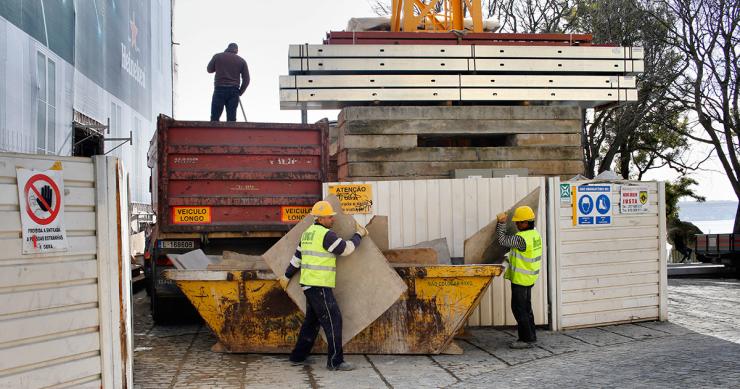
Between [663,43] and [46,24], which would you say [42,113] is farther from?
[663,43]

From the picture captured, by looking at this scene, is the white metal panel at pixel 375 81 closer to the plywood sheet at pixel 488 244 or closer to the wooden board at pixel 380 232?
→ the plywood sheet at pixel 488 244

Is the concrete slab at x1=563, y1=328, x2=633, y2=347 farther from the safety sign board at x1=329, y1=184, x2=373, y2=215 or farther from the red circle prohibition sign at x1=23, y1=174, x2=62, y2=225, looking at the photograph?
the red circle prohibition sign at x1=23, y1=174, x2=62, y2=225

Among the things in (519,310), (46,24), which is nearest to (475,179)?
(519,310)

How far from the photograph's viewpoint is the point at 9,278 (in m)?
4.95

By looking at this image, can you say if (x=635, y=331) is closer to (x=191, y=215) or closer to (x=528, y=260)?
(x=528, y=260)

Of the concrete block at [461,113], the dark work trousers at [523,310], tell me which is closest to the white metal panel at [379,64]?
the concrete block at [461,113]

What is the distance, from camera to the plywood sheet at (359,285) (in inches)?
300

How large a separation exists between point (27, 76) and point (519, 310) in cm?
993

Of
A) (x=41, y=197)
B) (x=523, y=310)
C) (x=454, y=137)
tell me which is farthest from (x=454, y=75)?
(x=41, y=197)

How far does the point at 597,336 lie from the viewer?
371 inches

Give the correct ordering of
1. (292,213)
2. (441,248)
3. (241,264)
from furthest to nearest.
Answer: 1. (292,213)
2. (441,248)
3. (241,264)

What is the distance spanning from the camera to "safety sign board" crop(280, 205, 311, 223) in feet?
33.8

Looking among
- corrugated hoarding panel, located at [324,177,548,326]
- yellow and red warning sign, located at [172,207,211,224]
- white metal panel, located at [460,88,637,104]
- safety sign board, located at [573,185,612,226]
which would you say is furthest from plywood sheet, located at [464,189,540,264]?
yellow and red warning sign, located at [172,207,211,224]

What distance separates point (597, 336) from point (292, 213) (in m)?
4.17
